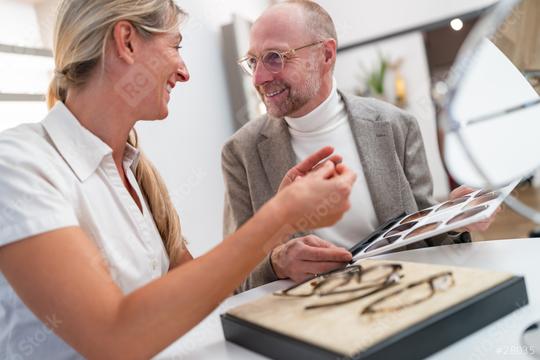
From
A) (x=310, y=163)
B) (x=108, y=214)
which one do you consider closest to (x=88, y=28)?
(x=108, y=214)

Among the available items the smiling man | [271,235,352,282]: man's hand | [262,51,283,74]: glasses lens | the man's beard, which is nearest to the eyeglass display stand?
[271,235,352,282]: man's hand

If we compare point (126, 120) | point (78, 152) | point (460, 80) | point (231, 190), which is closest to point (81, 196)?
point (78, 152)

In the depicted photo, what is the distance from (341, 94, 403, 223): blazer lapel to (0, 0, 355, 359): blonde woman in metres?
0.61

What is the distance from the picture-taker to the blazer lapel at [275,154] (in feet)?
5.57

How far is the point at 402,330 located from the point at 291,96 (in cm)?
124

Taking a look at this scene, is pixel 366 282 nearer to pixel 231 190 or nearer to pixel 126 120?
pixel 126 120

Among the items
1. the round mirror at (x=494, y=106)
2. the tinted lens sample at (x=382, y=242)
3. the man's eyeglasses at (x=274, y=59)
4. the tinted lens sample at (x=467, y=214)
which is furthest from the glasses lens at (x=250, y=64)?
the round mirror at (x=494, y=106)

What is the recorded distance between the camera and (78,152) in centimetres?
100

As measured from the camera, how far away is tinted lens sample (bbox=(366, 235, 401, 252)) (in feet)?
3.58

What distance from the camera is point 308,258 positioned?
1.16 meters

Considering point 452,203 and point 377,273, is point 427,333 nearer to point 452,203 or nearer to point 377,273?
point 377,273

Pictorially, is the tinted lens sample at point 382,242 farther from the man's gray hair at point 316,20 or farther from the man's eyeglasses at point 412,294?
the man's gray hair at point 316,20

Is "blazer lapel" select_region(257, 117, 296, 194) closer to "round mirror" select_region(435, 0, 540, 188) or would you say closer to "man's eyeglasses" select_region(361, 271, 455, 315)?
"man's eyeglasses" select_region(361, 271, 455, 315)

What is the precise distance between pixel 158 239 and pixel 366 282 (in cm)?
55
